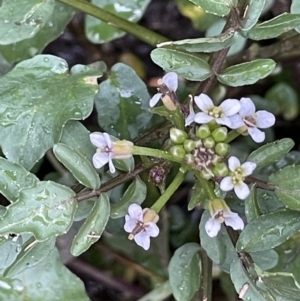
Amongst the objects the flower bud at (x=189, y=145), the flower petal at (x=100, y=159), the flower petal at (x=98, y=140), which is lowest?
the flower bud at (x=189, y=145)

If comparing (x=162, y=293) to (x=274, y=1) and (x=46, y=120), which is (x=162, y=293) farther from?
(x=274, y=1)

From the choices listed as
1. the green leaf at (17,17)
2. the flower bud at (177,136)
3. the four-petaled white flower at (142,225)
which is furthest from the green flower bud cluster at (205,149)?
the green leaf at (17,17)

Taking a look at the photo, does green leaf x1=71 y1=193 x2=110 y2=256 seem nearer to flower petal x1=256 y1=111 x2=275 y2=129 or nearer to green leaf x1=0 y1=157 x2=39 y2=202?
green leaf x1=0 y1=157 x2=39 y2=202

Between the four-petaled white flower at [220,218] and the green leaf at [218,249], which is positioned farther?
the green leaf at [218,249]

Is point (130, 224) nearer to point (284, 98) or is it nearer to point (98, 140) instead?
point (98, 140)

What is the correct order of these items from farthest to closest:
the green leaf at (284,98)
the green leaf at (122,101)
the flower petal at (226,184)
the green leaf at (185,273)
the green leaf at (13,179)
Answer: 1. the green leaf at (284,98)
2. the green leaf at (122,101)
3. the green leaf at (185,273)
4. the green leaf at (13,179)
5. the flower petal at (226,184)

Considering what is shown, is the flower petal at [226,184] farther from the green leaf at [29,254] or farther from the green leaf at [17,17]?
the green leaf at [17,17]

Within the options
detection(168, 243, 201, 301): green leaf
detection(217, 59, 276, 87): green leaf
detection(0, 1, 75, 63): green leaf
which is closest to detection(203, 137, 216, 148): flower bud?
detection(217, 59, 276, 87): green leaf

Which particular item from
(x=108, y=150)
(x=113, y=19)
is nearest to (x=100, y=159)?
(x=108, y=150)
